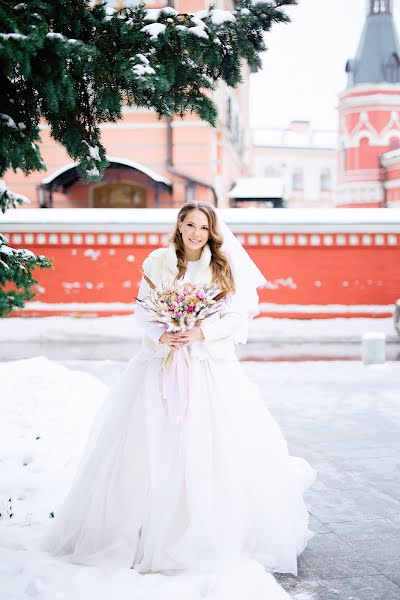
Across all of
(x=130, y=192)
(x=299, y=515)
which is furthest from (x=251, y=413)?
(x=130, y=192)

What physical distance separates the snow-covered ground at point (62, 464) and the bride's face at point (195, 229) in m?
1.59

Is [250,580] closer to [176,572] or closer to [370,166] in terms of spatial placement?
[176,572]

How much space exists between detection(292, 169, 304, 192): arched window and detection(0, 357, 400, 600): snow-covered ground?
50.5m

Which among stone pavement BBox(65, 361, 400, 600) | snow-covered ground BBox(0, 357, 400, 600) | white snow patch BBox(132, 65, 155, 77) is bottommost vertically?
stone pavement BBox(65, 361, 400, 600)

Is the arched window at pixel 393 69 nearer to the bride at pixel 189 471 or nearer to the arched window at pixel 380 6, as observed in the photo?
the arched window at pixel 380 6

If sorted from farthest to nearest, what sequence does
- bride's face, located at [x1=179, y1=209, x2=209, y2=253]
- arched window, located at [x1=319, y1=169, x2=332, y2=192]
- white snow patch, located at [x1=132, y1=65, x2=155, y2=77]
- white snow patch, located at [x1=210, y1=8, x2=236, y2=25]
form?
arched window, located at [x1=319, y1=169, x2=332, y2=192]
bride's face, located at [x1=179, y1=209, x2=209, y2=253]
white snow patch, located at [x1=210, y1=8, x2=236, y2=25]
white snow patch, located at [x1=132, y1=65, x2=155, y2=77]

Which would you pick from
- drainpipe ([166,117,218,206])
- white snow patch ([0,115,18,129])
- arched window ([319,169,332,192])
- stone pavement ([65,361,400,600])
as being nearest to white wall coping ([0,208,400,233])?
stone pavement ([65,361,400,600])

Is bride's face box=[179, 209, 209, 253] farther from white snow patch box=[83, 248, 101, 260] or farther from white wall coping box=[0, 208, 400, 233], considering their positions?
white snow patch box=[83, 248, 101, 260]

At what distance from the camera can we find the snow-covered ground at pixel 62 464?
317cm

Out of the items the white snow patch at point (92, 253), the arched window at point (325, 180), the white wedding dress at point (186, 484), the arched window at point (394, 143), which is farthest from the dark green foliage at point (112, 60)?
the arched window at point (325, 180)

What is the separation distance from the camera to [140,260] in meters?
14.8

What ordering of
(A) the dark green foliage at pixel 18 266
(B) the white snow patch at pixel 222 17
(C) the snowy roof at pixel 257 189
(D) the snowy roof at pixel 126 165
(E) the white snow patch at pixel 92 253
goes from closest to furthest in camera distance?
(B) the white snow patch at pixel 222 17 < (A) the dark green foliage at pixel 18 266 < (E) the white snow patch at pixel 92 253 < (D) the snowy roof at pixel 126 165 < (C) the snowy roof at pixel 257 189

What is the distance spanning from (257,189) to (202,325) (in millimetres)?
22833

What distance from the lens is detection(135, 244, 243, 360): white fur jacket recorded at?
12.0ft
